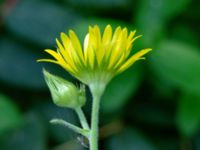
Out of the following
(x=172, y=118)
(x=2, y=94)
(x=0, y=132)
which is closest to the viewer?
(x=0, y=132)

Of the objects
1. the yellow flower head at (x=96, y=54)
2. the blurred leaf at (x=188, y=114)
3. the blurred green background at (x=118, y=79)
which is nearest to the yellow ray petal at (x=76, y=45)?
the yellow flower head at (x=96, y=54)

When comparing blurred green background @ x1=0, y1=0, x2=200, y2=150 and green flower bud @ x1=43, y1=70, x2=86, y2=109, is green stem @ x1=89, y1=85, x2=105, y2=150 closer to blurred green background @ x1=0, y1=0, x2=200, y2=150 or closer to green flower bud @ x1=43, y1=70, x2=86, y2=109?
green flower bud @ x1=43, y1=70, x2=86, y2=109

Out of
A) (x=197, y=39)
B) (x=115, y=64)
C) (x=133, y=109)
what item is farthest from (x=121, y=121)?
(x=115, y=64)

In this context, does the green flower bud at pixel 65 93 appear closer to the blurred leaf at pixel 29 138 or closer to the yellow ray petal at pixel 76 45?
the yellow ray petal at pixel 76 45

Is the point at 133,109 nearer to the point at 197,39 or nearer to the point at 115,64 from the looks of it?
the point at 197,39

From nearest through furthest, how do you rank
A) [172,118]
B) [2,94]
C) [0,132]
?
1. [0,132]
2. [2,94]
3. [172,118]

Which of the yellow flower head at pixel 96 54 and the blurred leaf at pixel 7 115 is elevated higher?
the yellow flower head at pixel 96 54

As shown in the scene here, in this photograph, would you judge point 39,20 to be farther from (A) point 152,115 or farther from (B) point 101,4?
(A) point 152,115
